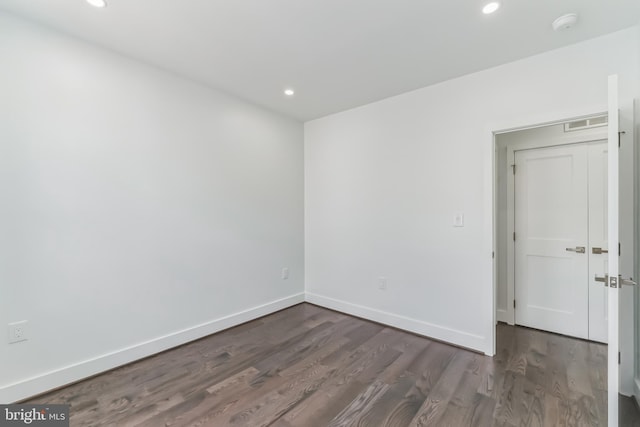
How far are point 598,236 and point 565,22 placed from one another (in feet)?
6.72

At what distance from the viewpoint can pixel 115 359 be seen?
229 cm

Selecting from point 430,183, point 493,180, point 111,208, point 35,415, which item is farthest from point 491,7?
point 35,415

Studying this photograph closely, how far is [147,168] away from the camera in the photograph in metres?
2.48

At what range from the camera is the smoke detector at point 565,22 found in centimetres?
181

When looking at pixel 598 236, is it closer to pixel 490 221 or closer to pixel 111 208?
pixel 490 221

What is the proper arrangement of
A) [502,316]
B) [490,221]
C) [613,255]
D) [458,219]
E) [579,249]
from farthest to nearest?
1. [502,316]
2. [579,249]
3. [458,219]
4. [490,221]
5. [613,255]

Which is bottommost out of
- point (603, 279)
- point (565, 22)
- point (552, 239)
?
point (603, 279)

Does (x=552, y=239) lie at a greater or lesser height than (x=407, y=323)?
greater

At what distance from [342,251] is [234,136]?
1936 mm

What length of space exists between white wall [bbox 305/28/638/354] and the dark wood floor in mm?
439

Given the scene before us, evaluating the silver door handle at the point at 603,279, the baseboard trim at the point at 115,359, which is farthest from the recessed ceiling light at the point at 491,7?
the baseboard trim at the point at 115,359

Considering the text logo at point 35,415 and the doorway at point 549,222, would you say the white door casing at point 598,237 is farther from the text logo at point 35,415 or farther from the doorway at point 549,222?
the text logo at point 35,415

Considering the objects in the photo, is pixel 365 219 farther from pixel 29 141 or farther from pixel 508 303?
pixel 29 141

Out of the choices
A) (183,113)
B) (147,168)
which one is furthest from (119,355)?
(183,113)
